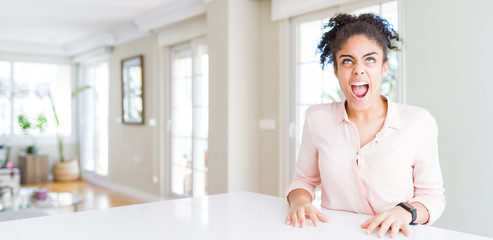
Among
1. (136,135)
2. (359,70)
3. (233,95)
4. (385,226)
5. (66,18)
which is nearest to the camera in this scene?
(385,226)

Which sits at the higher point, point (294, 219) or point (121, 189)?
point (294, 219)

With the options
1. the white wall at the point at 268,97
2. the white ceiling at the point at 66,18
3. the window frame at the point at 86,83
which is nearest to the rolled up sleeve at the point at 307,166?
the white wall at the point at 268,97

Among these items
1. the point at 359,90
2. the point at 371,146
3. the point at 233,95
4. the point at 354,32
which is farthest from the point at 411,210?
the point at 233,95

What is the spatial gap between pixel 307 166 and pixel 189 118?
12.4 ft

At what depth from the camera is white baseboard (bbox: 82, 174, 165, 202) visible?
18.6ft

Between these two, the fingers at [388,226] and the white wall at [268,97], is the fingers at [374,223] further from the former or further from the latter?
the white wall at [268,97]

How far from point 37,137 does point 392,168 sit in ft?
24.9

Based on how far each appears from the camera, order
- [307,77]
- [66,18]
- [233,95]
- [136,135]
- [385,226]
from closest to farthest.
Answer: [385,226] → [307,77] → [233,95] → [66,18] → [136,135]

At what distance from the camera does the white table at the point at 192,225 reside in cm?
97

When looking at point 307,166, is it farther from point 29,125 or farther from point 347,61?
point 29,125

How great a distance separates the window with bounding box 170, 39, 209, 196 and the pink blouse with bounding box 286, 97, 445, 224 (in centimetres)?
347

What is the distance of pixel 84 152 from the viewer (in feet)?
25.5

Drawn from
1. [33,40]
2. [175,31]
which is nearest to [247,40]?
[175,31]

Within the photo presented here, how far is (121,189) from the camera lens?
6.37 metres
